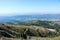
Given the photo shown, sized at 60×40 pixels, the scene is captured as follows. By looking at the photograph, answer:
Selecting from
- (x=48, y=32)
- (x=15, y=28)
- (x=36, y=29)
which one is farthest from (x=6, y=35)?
(x=48, y=32)

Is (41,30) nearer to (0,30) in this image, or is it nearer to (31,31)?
(31,31)

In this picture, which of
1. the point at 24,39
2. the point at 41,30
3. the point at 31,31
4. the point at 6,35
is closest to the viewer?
the point at 24,39

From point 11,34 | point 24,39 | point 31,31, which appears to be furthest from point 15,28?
point 24,39

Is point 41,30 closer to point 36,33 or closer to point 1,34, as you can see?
point 36,33

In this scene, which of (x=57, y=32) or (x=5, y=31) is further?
(x=57, y=32)

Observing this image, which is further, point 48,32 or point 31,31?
point 48,32

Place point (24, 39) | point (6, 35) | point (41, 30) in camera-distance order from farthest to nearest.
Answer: point (41, 30) → point (6, 35) → point (24, 39)

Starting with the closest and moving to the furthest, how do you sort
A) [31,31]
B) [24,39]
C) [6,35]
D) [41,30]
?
[24,39] → [6,35] → [31,31] → [41,30]

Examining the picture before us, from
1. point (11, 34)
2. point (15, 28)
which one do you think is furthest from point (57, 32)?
point (11, 34)
